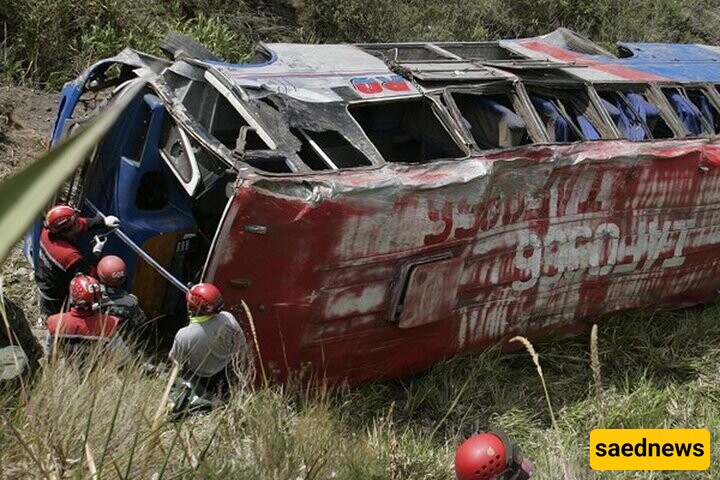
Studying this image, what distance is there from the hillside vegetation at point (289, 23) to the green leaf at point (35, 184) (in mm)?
8962

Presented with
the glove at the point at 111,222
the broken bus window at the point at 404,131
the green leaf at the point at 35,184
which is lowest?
the glove at the point at 111,222

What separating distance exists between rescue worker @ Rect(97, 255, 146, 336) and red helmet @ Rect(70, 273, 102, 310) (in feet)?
0.37

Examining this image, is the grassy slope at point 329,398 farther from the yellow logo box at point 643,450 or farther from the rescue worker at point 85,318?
the rescue worker at point 85,318

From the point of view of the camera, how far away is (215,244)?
4.79m

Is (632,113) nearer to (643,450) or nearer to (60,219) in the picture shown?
(643,450)

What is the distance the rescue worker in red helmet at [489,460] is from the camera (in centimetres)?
390

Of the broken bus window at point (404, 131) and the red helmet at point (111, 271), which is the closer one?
the red helmet at point (111, 271)

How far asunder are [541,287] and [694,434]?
1586 mm

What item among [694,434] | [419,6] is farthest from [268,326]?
[419,6]

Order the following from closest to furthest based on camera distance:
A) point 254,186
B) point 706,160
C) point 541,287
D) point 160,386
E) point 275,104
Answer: point 160,386 → point 254,186 → point 275,104 → point 541,287 → point 706,160

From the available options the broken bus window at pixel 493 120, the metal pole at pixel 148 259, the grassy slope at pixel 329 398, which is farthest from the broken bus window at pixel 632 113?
the metal pole at pixel 148 259

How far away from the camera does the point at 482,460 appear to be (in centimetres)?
391

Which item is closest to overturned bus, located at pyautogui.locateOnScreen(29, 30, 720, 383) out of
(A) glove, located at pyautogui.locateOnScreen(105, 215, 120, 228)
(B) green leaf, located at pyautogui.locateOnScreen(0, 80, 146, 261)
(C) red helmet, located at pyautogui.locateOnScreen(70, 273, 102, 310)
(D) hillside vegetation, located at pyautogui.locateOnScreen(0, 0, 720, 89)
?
(A) glove, located at pyautogui.locateOnScreen(105, 215, 120, 228)

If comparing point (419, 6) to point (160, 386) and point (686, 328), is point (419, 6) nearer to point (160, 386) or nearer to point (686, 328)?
point (686, 328)
